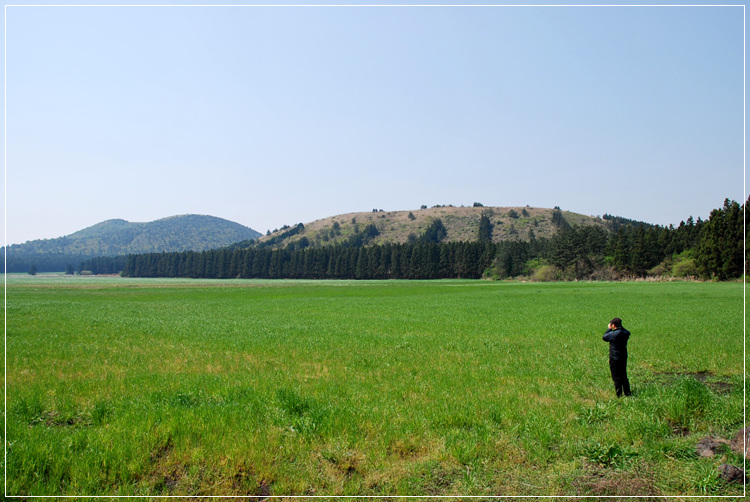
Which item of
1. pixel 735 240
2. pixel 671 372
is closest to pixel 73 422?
pixel 671 372

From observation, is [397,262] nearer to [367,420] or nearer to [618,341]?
[618,341]

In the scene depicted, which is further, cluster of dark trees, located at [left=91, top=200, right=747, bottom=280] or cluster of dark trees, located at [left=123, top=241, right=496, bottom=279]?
cluster of dark trees, located at [left=123, top=241, right=496, bottom=279]

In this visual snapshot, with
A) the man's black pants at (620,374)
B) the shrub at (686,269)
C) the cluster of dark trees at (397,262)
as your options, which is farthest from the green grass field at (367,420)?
the cluster of dark trees at (397,262)

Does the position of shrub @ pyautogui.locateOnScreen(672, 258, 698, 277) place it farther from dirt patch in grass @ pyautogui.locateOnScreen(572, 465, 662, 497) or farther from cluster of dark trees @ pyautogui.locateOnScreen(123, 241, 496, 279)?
dirt patch in grass @ pyautogui.locateOnScreen(572, 465, 662, 497)

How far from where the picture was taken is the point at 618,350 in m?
11.4

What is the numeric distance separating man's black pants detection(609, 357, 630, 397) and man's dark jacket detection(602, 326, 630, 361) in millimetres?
145

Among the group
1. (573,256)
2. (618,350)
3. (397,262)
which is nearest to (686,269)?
(573,256)

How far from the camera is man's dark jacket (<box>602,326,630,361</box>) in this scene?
11.2 metres

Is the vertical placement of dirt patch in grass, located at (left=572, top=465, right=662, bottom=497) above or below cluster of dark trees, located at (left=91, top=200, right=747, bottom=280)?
below

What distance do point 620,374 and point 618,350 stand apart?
88cm

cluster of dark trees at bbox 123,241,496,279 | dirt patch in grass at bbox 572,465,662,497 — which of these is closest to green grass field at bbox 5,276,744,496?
dirt patch in grass at bbox 572,465,662,497

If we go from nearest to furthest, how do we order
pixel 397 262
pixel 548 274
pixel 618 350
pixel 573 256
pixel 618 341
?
pixel 618 341 < pixel 618 350 < pixel 573 256 < pixel 548 274 < pixel 397 262

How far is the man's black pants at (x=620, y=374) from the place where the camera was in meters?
11.7

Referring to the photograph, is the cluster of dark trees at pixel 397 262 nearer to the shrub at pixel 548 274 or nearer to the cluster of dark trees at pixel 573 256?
the cluster of dark trees at pixel 573 256
